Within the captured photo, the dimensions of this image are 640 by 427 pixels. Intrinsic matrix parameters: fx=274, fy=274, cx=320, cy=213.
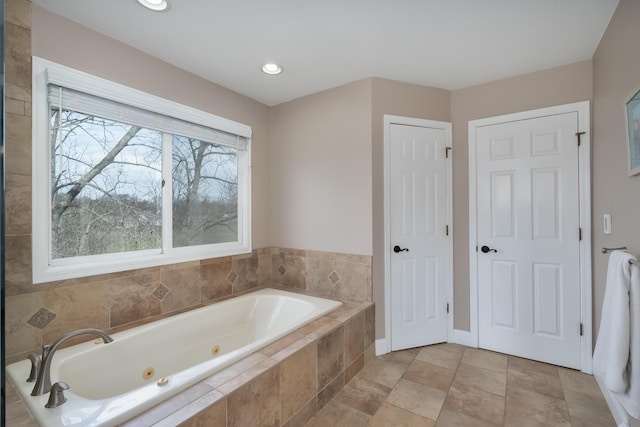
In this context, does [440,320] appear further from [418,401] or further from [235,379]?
[235,379]

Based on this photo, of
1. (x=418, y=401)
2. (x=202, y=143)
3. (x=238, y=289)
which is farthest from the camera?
Answer: (x=238, y=289)

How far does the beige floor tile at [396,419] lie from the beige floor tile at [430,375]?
355mm

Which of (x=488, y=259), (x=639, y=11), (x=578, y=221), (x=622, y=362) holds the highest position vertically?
(x=639, y=11)

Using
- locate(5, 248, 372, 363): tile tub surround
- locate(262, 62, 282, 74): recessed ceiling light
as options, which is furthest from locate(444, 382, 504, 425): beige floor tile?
locate(262, 62, 282, 74): recessed ceiling light

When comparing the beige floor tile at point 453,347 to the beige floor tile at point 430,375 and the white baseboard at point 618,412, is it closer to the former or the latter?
the beige floor tile at point 430,375

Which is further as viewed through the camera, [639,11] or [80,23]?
[80,23]

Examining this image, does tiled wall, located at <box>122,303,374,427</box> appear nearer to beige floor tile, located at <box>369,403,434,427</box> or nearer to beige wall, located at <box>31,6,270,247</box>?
beige floor tile, located at <box>369,403,434,427</box>

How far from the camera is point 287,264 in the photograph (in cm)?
280

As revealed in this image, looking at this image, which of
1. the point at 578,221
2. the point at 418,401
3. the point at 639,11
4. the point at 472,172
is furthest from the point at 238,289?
the point at 639,11

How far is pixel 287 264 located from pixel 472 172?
1951 millimetres

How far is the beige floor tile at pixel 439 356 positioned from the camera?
7.23 ft

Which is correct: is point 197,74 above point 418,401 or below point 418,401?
above

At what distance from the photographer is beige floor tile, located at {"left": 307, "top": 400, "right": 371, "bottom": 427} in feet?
5.19

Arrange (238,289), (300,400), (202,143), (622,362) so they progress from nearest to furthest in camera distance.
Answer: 1. (622,362)
2. (300,400)
3. (202,143)
4. (238,289)
